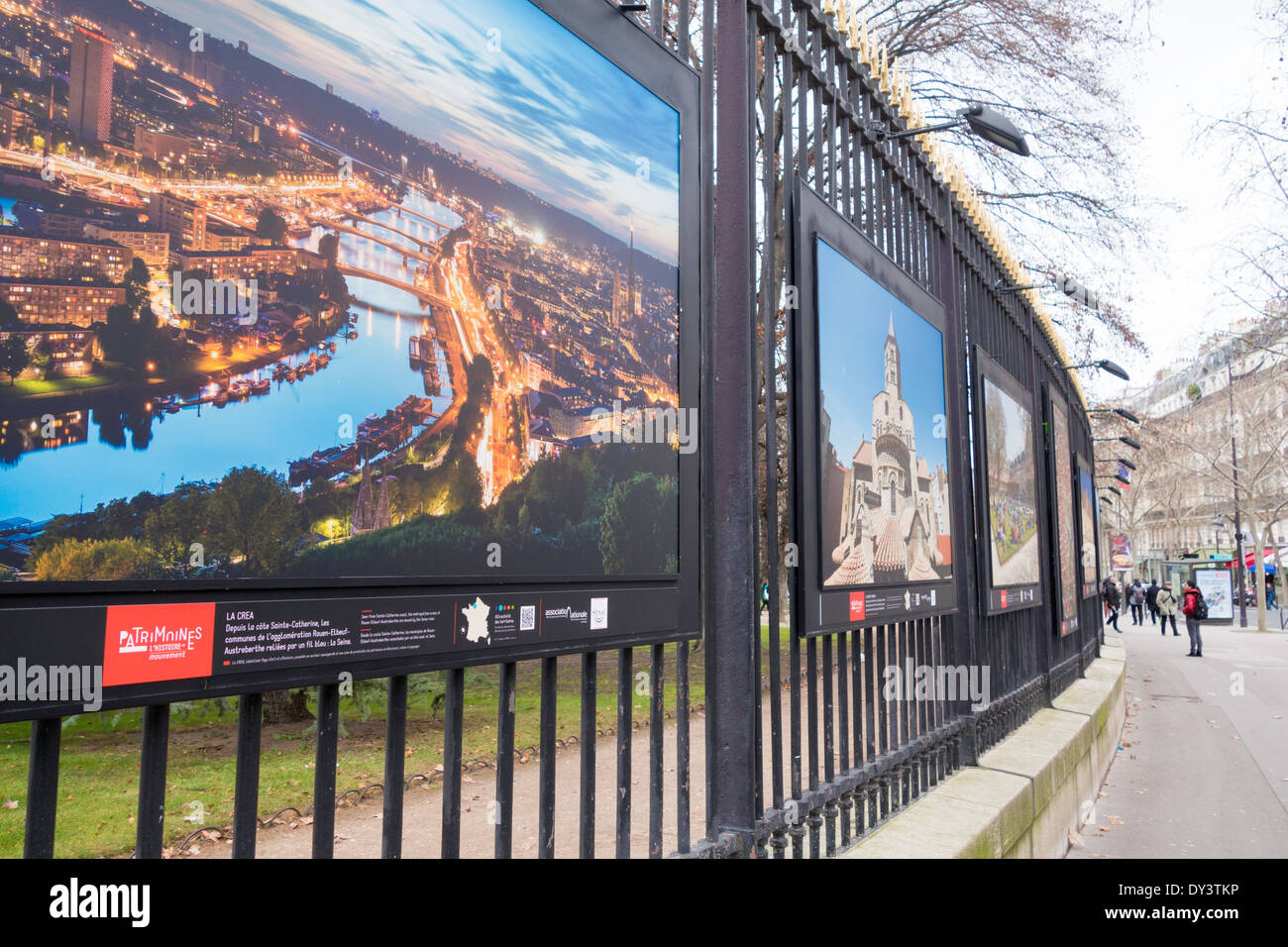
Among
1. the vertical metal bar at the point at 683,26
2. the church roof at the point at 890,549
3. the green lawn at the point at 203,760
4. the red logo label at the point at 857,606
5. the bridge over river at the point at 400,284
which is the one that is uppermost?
the vertical metal bar at the point at 683,26

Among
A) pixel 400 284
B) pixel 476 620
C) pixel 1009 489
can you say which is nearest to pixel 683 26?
pixel 400 284

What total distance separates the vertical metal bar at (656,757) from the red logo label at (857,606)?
136 centimetres

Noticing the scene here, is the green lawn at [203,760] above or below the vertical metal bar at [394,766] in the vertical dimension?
below

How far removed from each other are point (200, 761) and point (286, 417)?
22.3ft

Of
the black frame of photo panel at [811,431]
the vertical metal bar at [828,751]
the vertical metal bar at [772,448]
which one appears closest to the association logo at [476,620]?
the vertical metal bar at [772,448]

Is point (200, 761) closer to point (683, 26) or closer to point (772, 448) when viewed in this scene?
point (772, 448)

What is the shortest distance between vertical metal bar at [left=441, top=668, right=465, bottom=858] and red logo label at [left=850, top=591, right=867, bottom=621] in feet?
7.38

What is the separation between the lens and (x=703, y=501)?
300 cm

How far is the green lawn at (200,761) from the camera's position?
552cm

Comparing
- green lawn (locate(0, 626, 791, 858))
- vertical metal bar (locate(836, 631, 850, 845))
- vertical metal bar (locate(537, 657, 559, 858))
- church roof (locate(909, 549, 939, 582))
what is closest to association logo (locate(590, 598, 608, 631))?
vertical metal bar (locate(537, 657, 559, 858))

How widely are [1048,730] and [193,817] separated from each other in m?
6.35

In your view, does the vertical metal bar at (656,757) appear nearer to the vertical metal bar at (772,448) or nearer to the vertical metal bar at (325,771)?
the vertical metal bar at (772,448)

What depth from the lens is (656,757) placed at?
2.81 m
